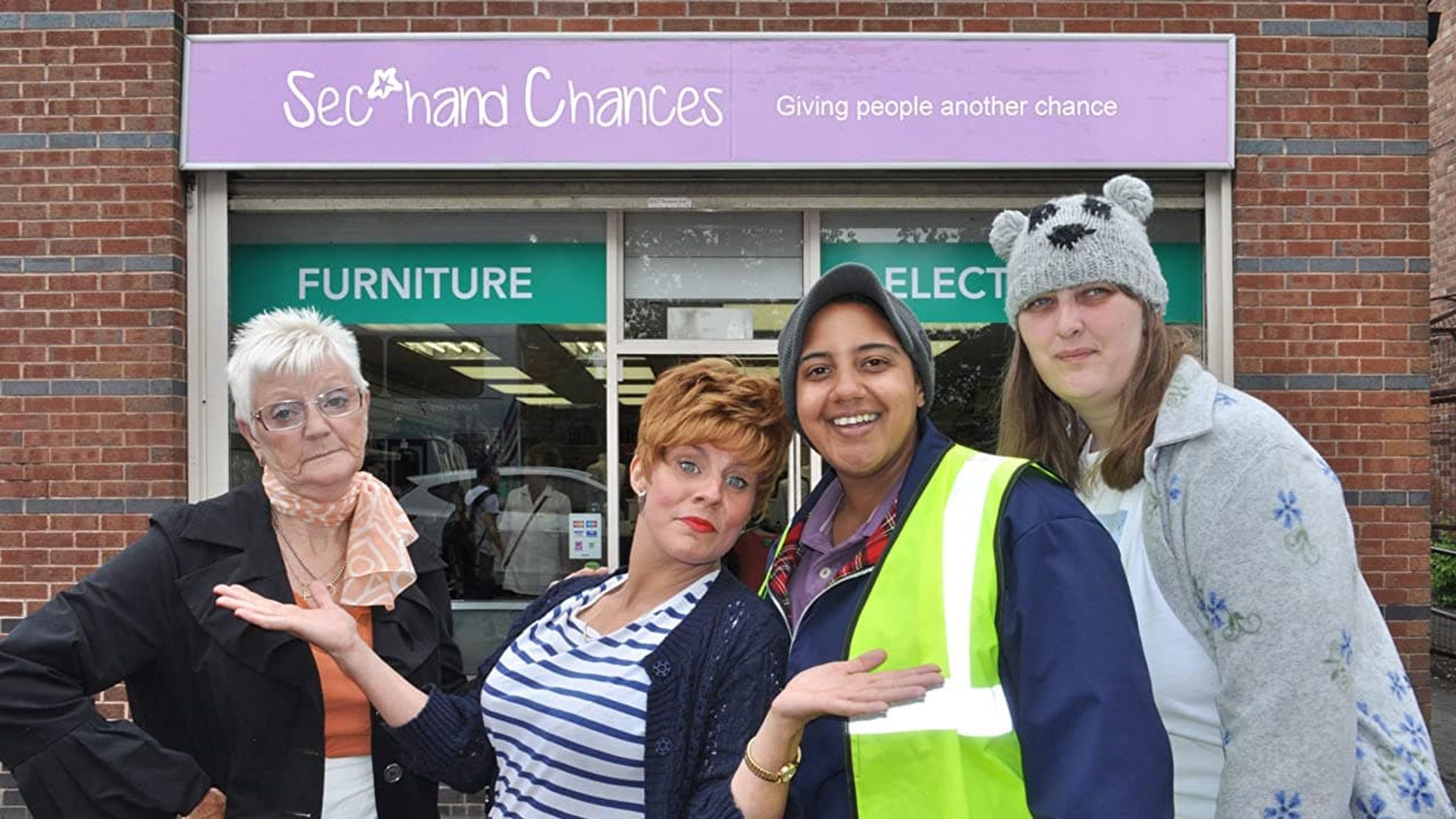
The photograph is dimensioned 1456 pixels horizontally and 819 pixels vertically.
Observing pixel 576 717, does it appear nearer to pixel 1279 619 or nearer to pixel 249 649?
pixel 249 649

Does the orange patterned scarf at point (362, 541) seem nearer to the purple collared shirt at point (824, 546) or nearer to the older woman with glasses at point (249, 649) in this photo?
the older woman with glasses at point (249, 649)

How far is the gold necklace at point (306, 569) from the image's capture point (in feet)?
7.69

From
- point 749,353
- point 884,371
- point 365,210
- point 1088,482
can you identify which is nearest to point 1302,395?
point 749,353

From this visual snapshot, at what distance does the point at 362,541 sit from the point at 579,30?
379cm

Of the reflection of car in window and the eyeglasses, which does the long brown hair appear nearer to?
the eyeglasses

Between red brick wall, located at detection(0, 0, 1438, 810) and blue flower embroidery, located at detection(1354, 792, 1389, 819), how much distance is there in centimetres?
416

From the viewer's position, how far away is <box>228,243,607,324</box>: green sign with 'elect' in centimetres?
583

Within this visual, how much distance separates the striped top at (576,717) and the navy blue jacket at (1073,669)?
458 mm

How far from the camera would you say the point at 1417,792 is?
1.71 metres

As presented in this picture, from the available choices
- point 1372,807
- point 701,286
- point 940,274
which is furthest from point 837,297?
point 940,274

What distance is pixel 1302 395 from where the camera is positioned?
17.9ft

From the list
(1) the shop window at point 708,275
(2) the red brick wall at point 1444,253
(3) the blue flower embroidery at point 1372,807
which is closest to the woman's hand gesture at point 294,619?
(3) the blue flower embroidery at point 1372,807

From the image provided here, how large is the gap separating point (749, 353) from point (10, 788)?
434cm

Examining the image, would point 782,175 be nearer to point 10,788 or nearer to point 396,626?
point 396,626
